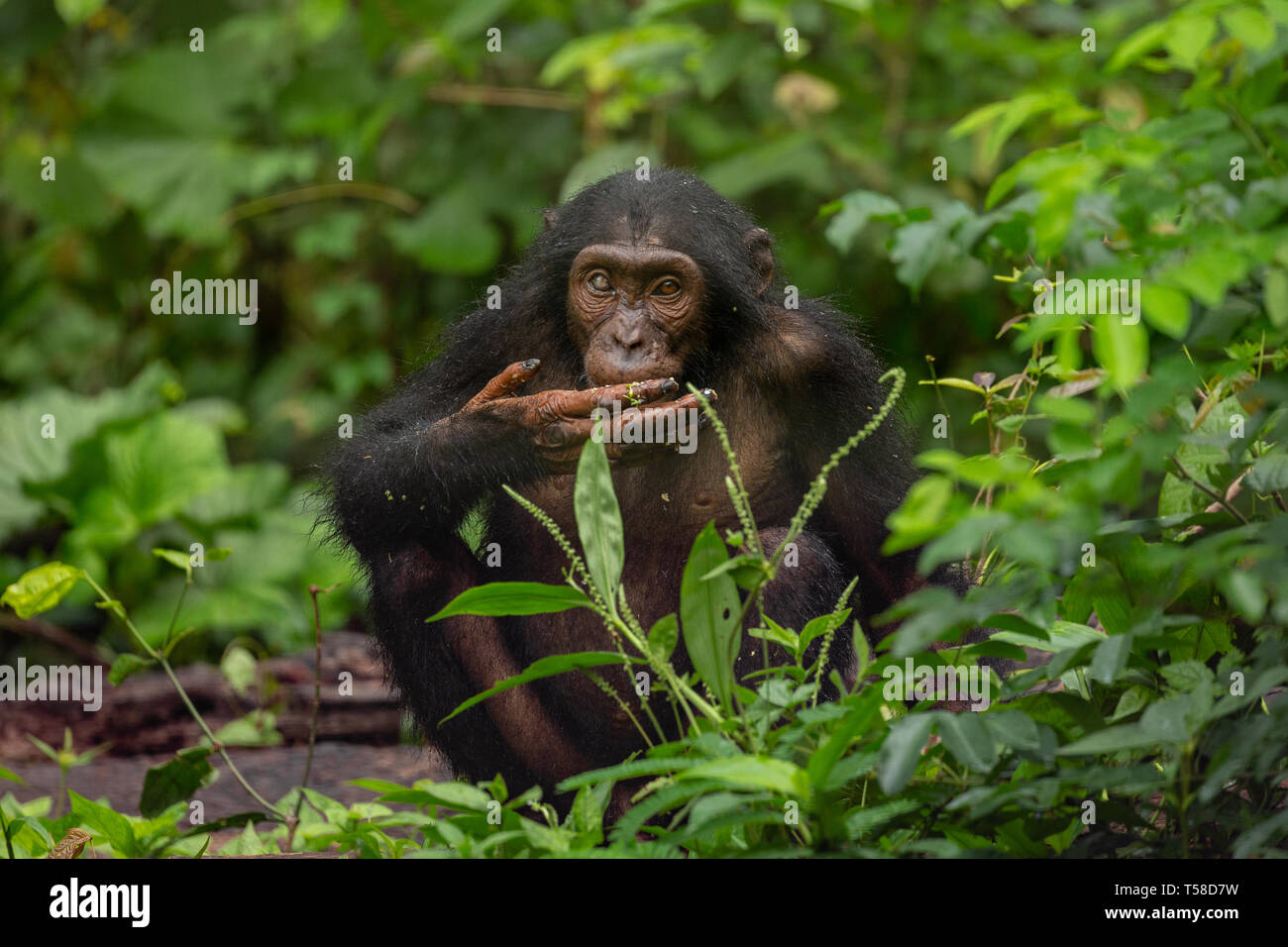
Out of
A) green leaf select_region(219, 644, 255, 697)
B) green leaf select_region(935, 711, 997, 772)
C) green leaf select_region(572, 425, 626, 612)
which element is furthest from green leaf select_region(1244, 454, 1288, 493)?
green leaf select_region(219, 644, 255, 697)

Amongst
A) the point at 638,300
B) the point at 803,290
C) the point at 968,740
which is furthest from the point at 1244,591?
the point at 803,290

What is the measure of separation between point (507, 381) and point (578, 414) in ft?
0.98

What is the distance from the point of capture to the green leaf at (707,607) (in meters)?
3.02

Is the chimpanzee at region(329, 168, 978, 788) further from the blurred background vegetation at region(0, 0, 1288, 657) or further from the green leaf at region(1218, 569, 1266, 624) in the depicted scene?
the blurred background vegetation at region(0, 0, 1288, 657)

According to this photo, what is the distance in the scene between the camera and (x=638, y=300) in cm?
395

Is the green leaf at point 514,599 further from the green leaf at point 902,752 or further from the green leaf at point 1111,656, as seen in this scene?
the green leaf at point 1111,656

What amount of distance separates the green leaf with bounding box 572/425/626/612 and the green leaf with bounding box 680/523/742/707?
0.59ft

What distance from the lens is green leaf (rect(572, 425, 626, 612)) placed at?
Result: 3084mm

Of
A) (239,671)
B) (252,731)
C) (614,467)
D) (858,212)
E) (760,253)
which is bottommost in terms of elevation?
(252,731)

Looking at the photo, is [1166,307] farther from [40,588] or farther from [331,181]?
[331,181]
